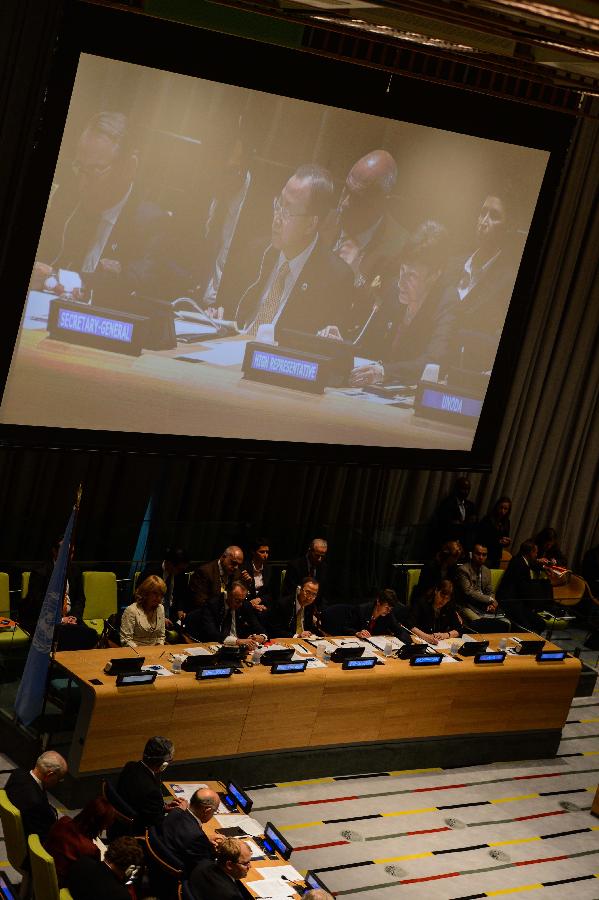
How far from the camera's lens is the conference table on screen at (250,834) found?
6.26 metres

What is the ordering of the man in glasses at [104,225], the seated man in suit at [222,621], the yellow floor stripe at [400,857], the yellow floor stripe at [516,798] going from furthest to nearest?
1. the yellow floor stripe at [516,798]
2. the man in glasses at [104,225]
3. the seated man in suit at [222,621]
4. the yellow floor stripe at [400,857]

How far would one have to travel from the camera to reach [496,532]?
12.3 m

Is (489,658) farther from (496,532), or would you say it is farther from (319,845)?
(496,532)

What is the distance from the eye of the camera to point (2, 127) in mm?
9539

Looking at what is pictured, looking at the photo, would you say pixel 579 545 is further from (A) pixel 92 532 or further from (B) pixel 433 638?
(A) pixel 92 532

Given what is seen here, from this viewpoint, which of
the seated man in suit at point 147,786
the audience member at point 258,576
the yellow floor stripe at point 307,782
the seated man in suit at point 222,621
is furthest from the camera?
the audience member at point 258,576

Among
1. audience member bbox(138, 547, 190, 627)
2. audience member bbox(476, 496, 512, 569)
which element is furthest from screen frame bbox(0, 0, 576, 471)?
audience member bbox(138, 547, 190, 627)

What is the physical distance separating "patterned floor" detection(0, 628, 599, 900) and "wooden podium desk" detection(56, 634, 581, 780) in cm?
31

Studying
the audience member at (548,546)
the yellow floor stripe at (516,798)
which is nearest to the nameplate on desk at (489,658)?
the yellow floor stripe at (516,798)

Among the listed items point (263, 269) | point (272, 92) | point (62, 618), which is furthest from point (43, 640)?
point (272, 92)

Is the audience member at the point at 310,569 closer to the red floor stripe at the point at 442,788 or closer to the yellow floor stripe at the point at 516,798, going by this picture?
the red floor stripe at the point at 442,788

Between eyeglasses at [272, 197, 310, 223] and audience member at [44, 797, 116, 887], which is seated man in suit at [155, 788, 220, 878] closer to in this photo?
audience member at [44, 797, 116, 887]

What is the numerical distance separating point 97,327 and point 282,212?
1792 millimetres

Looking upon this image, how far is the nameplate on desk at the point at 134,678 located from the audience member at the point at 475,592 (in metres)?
4.01
